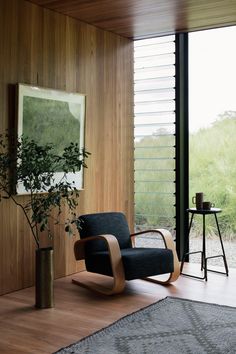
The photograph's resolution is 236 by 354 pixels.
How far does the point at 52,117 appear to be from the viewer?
16.3 feet

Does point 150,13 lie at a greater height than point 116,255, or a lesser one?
greater

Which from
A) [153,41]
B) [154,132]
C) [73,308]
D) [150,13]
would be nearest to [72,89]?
[150,13]

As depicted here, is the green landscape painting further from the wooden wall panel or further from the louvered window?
the louvered window

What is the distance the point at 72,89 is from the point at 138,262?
196 centimetres

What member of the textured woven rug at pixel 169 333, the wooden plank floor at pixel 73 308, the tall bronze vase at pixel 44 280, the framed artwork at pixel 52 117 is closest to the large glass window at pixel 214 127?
the wooden plank floor at pixel 73 308

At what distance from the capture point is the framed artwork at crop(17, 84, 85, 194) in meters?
4.67

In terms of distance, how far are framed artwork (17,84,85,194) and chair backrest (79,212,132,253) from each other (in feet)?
1.53

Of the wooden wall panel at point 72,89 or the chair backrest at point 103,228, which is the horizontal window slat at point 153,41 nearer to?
the wooden wall panel at point 72,89

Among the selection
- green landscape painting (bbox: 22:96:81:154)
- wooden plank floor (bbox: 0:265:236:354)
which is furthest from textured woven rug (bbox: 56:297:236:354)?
green landscape painting (bbox: 22:96:81:154)

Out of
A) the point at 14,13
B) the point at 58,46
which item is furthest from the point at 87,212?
the point at 14,13

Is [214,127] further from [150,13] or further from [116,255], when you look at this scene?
[116,255]

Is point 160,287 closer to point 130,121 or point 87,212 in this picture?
point 87,212

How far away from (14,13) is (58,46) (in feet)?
2.06

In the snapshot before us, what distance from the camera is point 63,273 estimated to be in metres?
5.30
